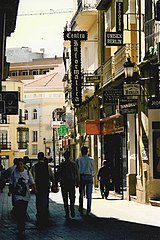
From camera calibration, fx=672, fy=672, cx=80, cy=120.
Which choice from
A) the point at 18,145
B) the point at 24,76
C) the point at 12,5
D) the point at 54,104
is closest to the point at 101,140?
the point at 12,5

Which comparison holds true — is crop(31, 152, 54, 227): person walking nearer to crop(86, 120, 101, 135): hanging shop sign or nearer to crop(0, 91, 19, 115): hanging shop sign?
crop(0, 91, 19, 115): hanging shop sign

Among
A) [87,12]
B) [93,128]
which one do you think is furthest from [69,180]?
[87,12]

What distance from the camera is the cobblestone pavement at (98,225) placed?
1332 cm

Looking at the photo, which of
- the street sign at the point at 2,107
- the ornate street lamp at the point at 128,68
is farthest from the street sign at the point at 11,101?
the ornate street lamp at the point at 128,68

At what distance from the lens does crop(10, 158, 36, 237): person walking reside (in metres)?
13.5

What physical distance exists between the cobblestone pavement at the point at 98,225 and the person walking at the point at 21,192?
331 millimetres

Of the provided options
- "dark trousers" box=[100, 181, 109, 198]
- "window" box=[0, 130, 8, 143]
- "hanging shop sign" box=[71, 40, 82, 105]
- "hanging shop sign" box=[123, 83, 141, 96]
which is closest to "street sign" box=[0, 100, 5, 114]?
"hanging shop sign" box=[123, 83, 141, 96]

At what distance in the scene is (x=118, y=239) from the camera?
1268 cm

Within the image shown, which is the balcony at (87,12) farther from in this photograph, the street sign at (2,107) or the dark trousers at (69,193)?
the dark trousers at (69,193)

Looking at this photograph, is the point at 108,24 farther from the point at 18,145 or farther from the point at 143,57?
the point at 18,145

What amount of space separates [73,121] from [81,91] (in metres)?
10.7

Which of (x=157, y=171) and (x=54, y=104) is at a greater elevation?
(x=54, y=104)

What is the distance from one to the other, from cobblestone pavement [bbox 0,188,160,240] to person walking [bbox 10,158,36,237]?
0.33m

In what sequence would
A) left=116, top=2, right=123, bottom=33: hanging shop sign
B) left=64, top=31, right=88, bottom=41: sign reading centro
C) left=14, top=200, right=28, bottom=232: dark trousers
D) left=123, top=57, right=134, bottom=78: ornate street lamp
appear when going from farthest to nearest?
left=64, top=31, right=88, bottom=41: sign reading centro → left=116, top=2, right=123, bottom=33: hanging shop sign → left=123, top=57, right=134, bottom=78: ornate street lamp → left=14, top=200, right=28, bottom=232: dark trousers
